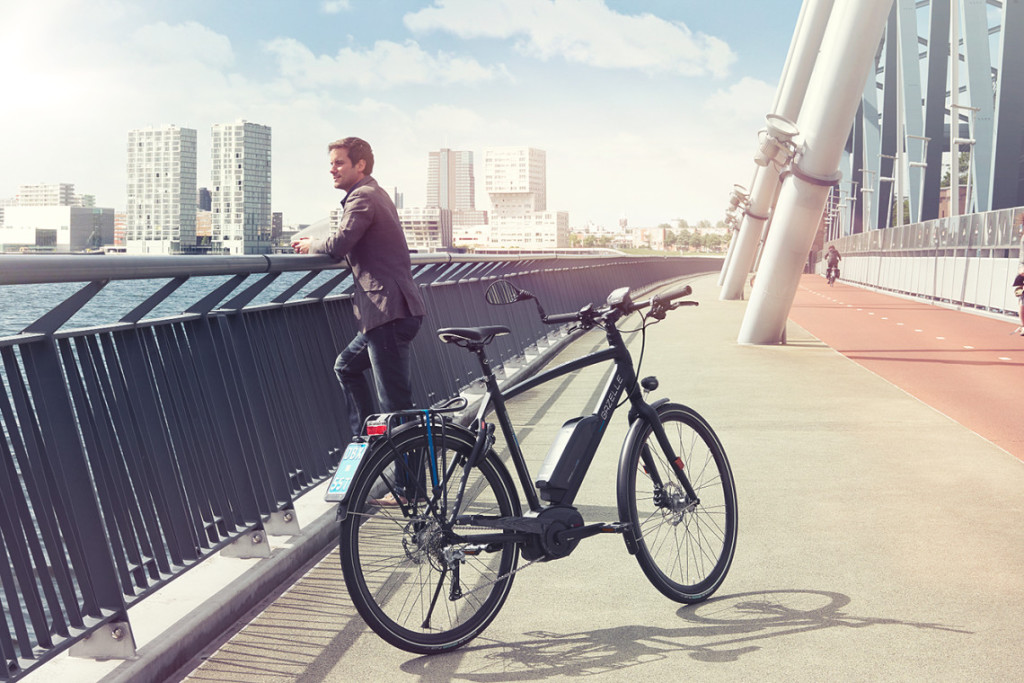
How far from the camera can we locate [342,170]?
596 cm

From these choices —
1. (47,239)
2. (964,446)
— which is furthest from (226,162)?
(964,446)

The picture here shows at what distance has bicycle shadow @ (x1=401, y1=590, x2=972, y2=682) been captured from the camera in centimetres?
388

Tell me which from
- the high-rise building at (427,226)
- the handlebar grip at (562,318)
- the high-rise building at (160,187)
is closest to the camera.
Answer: the handlebar grip at (562,318)

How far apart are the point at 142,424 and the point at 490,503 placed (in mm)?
1324

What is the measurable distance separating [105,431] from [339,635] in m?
1.15

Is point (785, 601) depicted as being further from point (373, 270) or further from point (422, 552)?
point (373, 270)

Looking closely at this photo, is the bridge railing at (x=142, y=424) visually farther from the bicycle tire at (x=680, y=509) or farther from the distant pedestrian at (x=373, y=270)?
the bicycle tire at (x=680, y=509)

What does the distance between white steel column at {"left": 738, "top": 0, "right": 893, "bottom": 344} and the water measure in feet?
35.6

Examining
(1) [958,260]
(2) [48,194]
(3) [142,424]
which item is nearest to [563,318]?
(3) [142,424]

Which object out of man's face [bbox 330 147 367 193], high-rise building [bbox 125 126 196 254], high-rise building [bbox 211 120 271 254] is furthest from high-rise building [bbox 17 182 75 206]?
man's face [bbox 330 147 367 193]

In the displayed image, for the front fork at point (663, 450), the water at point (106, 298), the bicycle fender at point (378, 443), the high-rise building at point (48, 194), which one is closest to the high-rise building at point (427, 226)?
the high-rise building at point (48, 194)

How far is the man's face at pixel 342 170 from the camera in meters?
5.95

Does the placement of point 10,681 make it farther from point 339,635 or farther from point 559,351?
point 559,351

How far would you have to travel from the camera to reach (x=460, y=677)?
381 centimetres
